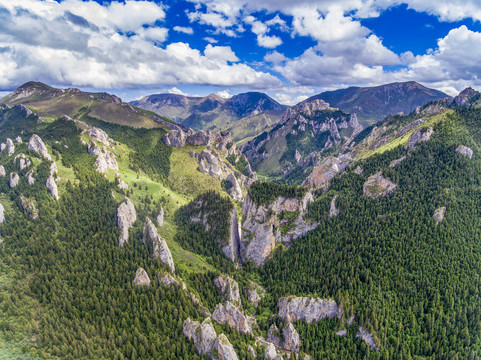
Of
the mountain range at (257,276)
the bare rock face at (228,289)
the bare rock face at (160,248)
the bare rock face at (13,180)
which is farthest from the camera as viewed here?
the bare rock face at (13,180)

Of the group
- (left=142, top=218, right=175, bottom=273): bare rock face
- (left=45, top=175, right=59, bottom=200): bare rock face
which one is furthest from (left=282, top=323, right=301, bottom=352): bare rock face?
(left=45, top=175, right=59, bottom=200): bare rock face

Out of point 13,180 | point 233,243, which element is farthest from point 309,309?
point 13,180

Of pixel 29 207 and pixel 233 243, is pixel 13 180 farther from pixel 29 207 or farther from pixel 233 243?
pixel 233 243

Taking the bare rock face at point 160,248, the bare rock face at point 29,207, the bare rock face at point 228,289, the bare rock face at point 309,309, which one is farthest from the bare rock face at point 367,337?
the bare rock face at point 29,207

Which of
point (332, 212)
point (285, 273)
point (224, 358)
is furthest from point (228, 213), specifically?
point (224, 358)

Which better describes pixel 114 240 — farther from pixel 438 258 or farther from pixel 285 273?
pixel 438 258

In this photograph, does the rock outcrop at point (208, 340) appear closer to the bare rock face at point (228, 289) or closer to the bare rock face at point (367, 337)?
the bare rock face at point (228, 289)

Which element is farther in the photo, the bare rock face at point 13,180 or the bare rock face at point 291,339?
the bare rock face at point 13,180
